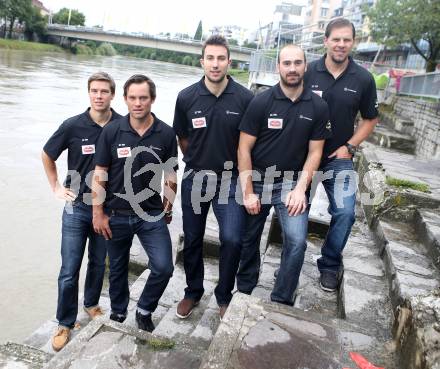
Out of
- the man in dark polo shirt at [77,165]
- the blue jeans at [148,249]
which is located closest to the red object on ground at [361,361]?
the blue jeans at [148,249]

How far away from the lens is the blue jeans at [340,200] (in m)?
3.16

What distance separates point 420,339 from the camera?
2.01 m

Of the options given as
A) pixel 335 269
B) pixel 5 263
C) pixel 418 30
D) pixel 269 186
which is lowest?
pixel 5 263

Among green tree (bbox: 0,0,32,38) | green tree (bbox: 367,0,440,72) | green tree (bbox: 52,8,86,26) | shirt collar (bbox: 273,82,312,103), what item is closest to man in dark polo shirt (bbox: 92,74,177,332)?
shirt collar (bbox: 273,82,312,103)

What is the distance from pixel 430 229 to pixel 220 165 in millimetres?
1785

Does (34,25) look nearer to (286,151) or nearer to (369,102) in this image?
(369,102)

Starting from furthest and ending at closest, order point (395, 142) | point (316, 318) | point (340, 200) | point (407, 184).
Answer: point (395, 142) → point (407, 184) → point (340, 200) → point (316, 318)

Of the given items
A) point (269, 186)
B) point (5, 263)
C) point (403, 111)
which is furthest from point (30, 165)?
point (403, 111)

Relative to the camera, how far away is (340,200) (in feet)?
10.5

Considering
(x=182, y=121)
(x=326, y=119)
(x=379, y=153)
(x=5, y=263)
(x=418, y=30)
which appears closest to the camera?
(x=326, y=119)

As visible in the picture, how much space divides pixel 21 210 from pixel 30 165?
2587mm

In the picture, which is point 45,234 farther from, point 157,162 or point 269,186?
point 269,186

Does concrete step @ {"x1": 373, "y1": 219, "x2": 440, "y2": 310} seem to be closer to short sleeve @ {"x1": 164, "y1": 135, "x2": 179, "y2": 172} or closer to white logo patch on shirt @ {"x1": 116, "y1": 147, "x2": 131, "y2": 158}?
short sleeve @ {"x1": 164, "y1": 135, "x2": 179, "y2": 172}

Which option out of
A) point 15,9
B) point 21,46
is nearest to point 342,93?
point 21,46
